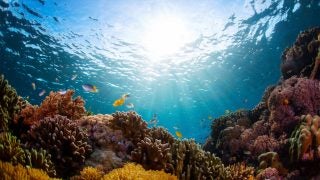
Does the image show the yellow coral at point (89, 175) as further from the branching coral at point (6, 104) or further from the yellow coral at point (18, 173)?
the branching coral at point (6, 104)

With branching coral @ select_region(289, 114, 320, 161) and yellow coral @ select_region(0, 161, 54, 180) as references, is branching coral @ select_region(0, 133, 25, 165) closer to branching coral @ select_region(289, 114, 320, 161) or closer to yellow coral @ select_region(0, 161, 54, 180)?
yellow coral @ select_region(0, 161, 54, 180)

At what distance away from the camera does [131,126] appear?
6.32 m

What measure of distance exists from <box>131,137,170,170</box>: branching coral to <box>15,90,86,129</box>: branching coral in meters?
2.79

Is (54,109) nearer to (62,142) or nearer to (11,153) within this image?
(62,142)

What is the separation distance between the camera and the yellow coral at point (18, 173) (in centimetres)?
326

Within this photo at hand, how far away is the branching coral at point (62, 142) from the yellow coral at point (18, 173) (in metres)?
1.23

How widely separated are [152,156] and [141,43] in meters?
21.1

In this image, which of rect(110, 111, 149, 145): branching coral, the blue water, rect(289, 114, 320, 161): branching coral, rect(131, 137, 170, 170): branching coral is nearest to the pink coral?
rect(289, 114, 320, 161): branching coral

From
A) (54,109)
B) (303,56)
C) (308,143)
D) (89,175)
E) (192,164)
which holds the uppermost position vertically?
(303,56)

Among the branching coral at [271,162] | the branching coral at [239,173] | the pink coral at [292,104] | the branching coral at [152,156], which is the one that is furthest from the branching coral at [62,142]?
the pink coral at [292,104]

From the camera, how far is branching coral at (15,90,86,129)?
6348mm

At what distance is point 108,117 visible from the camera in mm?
7043

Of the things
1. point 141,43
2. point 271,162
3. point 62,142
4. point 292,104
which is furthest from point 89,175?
point 141,43

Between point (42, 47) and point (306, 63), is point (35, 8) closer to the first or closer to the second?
point (42, 47)
